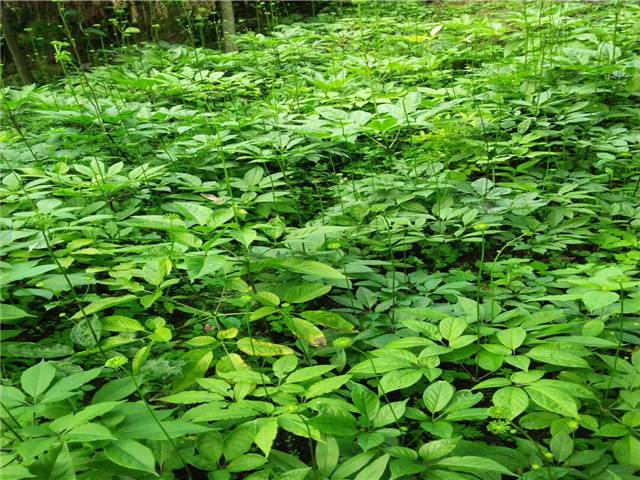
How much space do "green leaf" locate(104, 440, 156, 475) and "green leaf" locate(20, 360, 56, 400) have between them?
236 millimetres

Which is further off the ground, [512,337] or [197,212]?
[197,212]

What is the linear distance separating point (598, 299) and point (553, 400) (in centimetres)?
27

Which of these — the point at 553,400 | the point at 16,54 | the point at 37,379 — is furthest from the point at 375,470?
the point at 16,54

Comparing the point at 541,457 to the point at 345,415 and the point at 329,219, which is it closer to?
the point at 345,415

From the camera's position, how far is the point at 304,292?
1.67m

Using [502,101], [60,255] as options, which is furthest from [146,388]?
[502,101]

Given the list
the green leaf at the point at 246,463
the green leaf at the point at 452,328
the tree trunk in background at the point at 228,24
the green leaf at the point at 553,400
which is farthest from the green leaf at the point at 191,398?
the tree trunk in background at the point at 228,24

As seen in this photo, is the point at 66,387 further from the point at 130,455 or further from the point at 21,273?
the point at 21,273

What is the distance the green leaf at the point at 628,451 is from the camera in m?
1.15

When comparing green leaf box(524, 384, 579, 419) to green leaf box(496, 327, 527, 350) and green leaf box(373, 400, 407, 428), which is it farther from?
green leaf box(373, 400, 407, 428)

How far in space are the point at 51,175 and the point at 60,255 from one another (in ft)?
2.13

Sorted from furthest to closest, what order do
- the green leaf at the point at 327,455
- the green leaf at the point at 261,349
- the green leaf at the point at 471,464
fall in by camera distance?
the green leaf at the point at 261,349 < the green leaf at the point at 327,455 < the green leaf at the point at 471,464

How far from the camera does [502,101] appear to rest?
10.6 feet

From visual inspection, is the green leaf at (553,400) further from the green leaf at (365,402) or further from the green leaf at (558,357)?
the green leaf at (365,402)
